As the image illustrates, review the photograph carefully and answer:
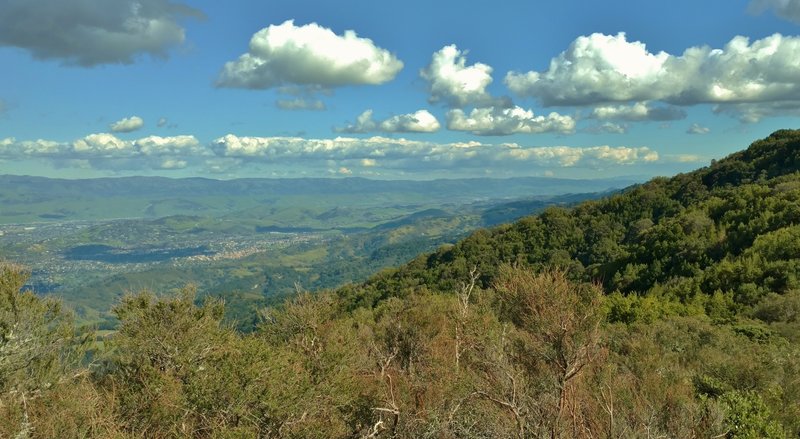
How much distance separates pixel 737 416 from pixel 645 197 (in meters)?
102

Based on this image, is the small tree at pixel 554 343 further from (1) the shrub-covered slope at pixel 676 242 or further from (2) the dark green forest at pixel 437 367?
(1) the shrub-covered slope at pixel 676 242

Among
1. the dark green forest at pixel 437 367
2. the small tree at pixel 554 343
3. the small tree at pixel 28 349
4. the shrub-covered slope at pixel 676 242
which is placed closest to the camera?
the small tree at pixel 554 343

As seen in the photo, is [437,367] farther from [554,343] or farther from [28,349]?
[28,349]

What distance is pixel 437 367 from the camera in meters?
20.7

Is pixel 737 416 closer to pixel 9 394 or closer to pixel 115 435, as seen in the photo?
pixel 115 435

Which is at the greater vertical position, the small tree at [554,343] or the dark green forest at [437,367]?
the small tree at [554,343]

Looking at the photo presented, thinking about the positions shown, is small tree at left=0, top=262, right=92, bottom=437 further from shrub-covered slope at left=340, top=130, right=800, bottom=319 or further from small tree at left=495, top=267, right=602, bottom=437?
shrub-covered slope at left=340, top=130, right=800, bottom=319

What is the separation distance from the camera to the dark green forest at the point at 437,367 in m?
13.3

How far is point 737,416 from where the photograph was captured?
14508 mm

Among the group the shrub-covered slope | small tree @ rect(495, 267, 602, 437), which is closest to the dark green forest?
small tree @ rect(495, 267, 602, 437)

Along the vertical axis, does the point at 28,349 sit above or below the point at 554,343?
below

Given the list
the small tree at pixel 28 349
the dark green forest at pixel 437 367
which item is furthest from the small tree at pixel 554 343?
the small tree at pixel 28 349

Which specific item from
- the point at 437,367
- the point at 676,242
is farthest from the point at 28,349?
the point at 676,242

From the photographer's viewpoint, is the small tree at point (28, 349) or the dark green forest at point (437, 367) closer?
the dark green forest at point (437, 367)
